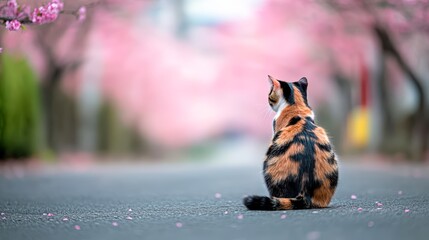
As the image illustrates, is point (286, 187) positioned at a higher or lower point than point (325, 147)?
lower

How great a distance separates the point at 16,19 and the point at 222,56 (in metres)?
36.4

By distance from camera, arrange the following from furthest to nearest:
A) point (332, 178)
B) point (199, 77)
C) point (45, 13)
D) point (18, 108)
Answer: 1. point (199, 77)
2. point (18, 108)
3. point (45, 13)
4. point (332, 178)

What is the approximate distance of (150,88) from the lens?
137 feet

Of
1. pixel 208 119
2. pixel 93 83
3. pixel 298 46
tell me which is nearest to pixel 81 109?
pixel 93 83

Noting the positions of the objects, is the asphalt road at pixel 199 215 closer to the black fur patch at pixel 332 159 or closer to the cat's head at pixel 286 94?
the black fur patch at pixel 332 159

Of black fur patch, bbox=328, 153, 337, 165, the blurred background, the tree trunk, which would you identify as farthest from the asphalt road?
the tree trunk

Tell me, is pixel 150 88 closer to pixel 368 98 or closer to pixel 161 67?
pixel 161 67

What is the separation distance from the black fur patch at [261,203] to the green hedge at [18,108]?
1390 centimetres

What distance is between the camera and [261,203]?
25.6 ft

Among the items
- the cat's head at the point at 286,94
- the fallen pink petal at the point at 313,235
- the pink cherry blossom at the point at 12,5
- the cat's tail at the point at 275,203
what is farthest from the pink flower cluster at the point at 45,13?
the fallen pink petal at the point at 313,235

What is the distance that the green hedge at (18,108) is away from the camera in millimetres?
21172

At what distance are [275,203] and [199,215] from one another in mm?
896

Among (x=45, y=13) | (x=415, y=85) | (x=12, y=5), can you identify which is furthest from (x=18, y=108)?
(x=12, y=5)

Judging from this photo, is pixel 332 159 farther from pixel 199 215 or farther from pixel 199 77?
pixel 199 77
